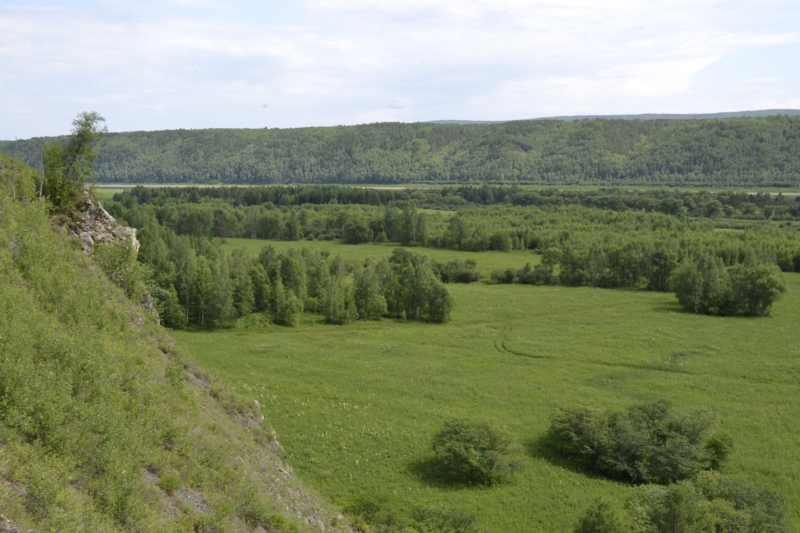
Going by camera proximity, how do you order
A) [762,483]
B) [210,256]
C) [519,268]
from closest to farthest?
[762,483]
[210,256]
[519,268]

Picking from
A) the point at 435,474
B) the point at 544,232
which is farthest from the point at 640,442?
the point at 544,232

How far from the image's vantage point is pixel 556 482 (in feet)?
127

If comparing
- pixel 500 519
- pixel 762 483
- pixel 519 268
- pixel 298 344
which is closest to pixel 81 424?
pixel 500 519

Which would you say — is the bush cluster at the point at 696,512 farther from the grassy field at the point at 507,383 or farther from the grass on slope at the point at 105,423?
the grass on slope at the point at 105,423

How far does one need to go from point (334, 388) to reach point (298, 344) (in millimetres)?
16676

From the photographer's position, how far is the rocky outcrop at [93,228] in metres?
32.2

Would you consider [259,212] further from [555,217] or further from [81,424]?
[81,424]

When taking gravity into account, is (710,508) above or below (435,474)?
above

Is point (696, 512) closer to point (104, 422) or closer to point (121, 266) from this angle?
point (104, 422)

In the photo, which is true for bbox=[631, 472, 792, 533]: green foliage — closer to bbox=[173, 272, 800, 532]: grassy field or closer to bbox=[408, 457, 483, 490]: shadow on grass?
bbox=[173, 272, 800, 532]: grassy field

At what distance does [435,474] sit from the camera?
4000cm

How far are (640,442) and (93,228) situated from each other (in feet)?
125

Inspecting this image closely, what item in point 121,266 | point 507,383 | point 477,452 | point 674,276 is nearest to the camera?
point 121,266

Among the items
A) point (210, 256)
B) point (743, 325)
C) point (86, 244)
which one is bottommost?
point (743, 325)
